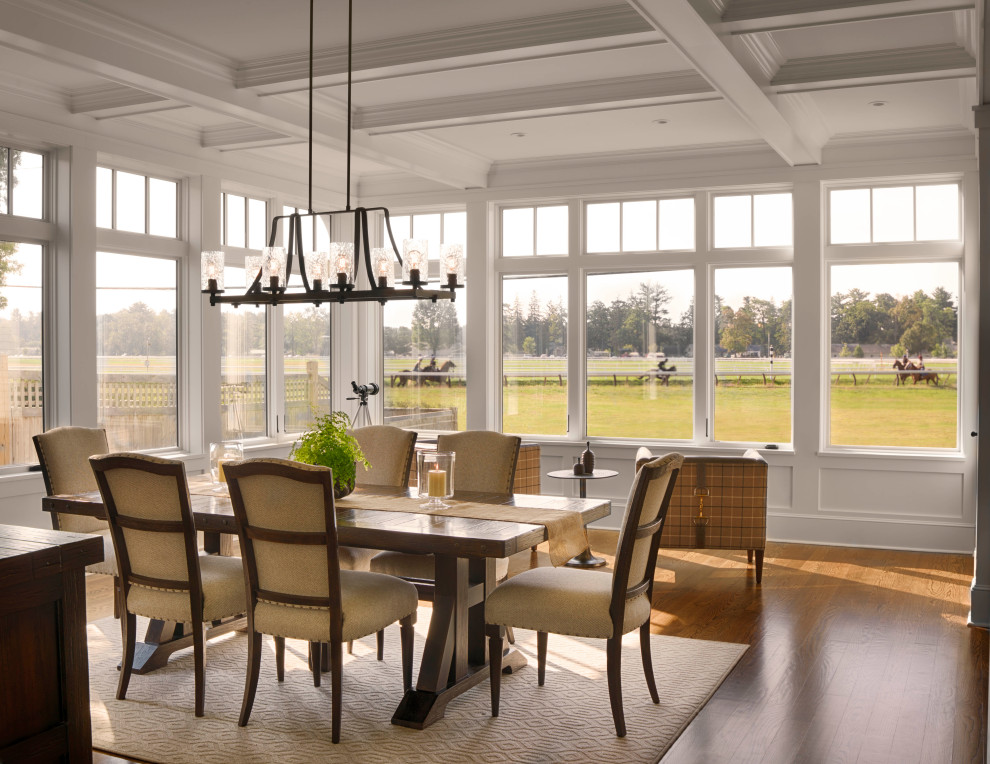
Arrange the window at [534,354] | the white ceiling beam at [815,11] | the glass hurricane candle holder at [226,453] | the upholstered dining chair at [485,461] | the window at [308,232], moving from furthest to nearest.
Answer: the window at [534,354] < the window at [308,232] < the upholstered dining chair at [485,461] < the glass hurricane candle holder at [226,453] < the white ceiling beam at [815,11]

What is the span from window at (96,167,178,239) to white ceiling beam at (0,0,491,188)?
1276mm

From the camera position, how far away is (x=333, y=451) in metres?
3.99

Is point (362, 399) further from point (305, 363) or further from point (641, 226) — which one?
point (641, 226)

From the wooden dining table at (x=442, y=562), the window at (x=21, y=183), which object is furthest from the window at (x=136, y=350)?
the wooden dining table at (x=442, y=562)

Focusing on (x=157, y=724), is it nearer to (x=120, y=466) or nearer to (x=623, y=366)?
(x=120, y=466)

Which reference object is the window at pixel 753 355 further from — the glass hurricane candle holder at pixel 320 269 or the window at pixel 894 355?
the glass hurricane candle holder at pixel 320 269

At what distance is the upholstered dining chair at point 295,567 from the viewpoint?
3.19 metres

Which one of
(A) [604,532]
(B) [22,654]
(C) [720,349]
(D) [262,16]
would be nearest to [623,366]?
(C) [720,349]

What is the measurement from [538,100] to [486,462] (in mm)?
2153

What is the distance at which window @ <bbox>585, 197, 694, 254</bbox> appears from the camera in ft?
24.0

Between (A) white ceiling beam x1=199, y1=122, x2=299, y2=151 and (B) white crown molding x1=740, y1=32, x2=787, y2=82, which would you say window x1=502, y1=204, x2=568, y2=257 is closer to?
(A) white ceiling beam x1=199, y1=122, x2=299, y2=151

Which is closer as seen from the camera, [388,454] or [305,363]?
[388,454]

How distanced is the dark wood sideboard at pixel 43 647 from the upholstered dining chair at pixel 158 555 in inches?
47.5

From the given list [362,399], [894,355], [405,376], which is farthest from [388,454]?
[894,355]
